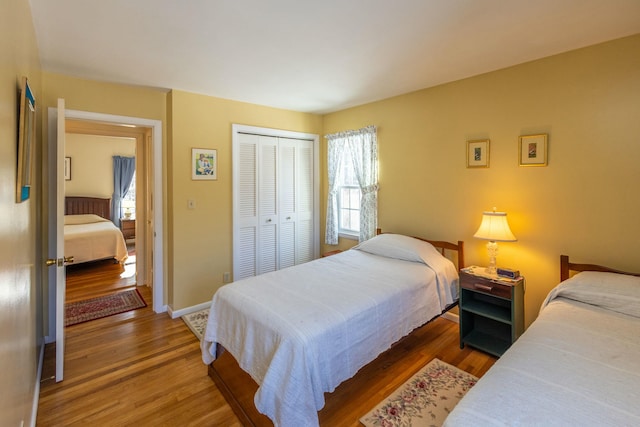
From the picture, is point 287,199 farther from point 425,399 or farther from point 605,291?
point 605,291

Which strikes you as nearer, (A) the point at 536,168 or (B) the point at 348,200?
(A) the point at 536,168

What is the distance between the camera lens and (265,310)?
75.3 inches

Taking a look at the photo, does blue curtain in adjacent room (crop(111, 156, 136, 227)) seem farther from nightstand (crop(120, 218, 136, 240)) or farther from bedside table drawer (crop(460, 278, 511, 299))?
bedside table drawer (crop(460, 278, 511, 299))

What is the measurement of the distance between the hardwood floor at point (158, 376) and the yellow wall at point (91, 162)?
192 inches

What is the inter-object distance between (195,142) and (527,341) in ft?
11.2

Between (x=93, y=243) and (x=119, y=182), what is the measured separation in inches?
104

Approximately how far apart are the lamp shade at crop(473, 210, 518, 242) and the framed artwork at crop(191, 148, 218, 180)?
2883 mm

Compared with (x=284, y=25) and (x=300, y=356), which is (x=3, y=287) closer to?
(x=300, y=356)

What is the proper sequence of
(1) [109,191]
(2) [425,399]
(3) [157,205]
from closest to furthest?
(2) [425,399] → (3) [157,205] → (1) [109,191]

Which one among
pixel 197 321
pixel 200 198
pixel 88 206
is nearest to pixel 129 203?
pixel 88 206

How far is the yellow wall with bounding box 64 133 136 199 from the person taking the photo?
6.57m

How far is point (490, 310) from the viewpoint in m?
2.60

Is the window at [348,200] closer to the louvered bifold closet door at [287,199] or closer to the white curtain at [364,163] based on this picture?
the white curtain at [364,163]

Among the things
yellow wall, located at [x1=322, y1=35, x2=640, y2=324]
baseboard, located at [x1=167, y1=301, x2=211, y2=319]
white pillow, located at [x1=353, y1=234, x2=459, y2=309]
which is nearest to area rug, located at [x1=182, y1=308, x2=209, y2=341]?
baseboard, located at [x1=167, y1=301, x2=211, y2=319]
